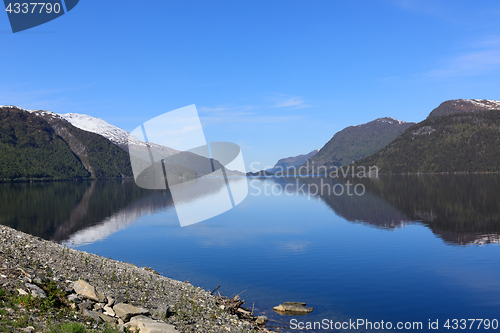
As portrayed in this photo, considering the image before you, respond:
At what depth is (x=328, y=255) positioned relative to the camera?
4228 centimetres

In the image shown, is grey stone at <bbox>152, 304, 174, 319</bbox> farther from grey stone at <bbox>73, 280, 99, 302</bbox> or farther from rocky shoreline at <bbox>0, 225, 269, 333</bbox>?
grey stone at <bbox>73, 280, 99, 302</bbox>

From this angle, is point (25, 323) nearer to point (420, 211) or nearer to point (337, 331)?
point (337, 331)

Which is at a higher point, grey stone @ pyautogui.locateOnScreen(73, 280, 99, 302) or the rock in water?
grey stone @ pyautogui.locateOnScreen(73, 280, 99, 302)

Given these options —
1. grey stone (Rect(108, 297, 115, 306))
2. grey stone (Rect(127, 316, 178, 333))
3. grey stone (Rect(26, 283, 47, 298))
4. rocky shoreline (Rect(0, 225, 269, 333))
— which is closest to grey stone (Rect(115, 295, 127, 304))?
rocky shoreline (Rect(0, 225, 269, 333))

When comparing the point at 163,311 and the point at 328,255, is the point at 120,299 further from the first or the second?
the point at 328,255

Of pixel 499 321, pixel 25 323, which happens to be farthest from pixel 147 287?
pixel 499 321

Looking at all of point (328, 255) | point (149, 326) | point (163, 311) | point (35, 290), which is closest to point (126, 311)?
point (163, 311)

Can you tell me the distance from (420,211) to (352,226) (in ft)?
92.9

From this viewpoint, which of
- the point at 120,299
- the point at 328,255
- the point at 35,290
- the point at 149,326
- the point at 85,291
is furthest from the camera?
the point at 328,255

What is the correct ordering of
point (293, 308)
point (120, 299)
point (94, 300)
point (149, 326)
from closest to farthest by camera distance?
point (149, 326)
point (94, 300)
point (120, 299)
point (293, 308)

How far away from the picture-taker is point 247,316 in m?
23.1

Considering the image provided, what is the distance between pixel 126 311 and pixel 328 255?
2867 centimetres

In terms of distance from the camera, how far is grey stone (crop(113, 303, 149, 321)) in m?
18.8

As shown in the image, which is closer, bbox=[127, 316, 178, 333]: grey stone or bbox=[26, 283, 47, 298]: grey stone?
bbox=[127, 316, 178, 333]: grey stone
